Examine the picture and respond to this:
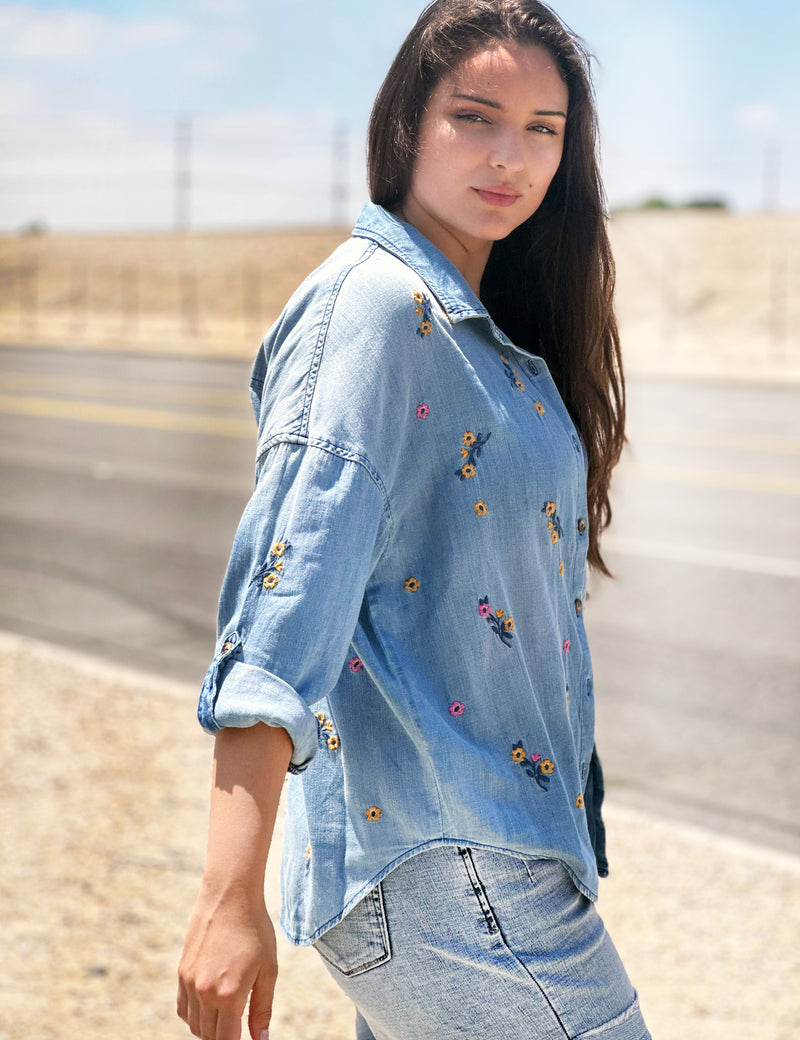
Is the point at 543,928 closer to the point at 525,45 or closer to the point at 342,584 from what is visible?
the point at 342,584

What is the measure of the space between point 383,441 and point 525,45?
0.58m

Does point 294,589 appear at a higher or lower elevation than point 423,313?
lower

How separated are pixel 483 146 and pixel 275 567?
2.01ft

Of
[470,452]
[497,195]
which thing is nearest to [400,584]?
[470,452]

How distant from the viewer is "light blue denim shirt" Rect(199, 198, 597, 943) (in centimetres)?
129

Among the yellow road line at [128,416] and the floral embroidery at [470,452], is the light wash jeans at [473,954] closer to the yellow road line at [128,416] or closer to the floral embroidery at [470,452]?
the floral embroidery at [470,452]

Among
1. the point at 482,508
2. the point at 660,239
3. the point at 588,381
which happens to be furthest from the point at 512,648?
the point at 660,239

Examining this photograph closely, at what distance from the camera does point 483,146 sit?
1.55 metres

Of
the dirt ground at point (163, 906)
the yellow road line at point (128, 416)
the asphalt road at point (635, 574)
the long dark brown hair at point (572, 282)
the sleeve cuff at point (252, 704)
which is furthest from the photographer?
the yellow road line at point (128, 416)

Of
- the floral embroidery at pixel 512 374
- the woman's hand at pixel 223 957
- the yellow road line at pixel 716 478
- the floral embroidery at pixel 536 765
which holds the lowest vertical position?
the yellow road line at pixel 716 478

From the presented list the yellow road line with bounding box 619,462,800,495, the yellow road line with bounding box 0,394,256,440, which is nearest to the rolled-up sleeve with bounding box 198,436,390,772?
the yellow road line with bounding box 619,462,800,495

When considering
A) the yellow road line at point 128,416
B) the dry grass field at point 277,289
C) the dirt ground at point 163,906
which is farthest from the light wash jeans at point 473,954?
the dry grass field at point 277,289

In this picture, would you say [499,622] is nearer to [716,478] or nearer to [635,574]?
[635,574]

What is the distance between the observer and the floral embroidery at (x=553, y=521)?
151 cm
